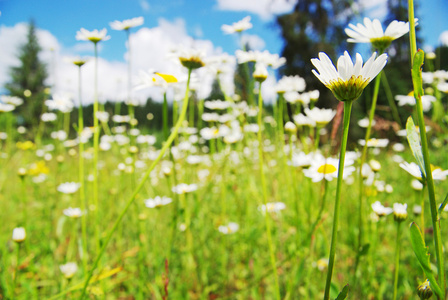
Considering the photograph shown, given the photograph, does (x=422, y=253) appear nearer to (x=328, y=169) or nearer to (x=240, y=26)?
(x=328, y=169)

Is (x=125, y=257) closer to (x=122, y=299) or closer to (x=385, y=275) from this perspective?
(x=122, y=299)

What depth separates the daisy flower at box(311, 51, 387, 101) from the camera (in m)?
0.35

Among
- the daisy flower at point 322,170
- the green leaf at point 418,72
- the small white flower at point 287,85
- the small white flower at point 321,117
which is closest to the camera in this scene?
the green leaf at point 418,72

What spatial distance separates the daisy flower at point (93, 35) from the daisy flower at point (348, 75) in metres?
0.72

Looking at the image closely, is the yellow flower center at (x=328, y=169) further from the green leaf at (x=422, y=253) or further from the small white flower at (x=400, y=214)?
the green leaf at (x=422, y=253)

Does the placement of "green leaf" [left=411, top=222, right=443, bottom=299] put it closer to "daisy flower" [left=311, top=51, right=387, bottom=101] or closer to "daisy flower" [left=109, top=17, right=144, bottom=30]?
"daisy flower" [left=311, top=51, right=387, bottom=101]

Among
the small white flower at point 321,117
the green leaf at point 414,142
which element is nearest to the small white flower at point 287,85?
the small white flower at point 321,117

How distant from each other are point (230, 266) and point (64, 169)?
7.40ft

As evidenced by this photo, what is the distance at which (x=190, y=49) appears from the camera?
0.71 metres

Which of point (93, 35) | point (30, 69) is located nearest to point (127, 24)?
point (93, 35)

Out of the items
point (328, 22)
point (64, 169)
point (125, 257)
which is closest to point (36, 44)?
point (328, 22)

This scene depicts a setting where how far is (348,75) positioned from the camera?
362 mm

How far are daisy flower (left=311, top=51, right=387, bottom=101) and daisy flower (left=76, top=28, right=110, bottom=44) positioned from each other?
0.72 meters

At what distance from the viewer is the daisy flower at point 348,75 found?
14.0 inches
